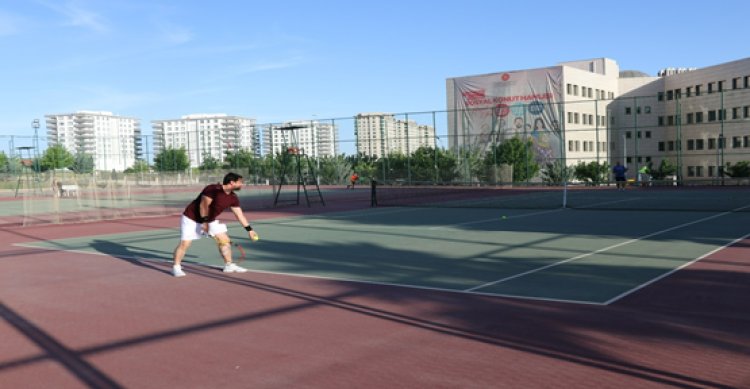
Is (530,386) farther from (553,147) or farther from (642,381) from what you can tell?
(553,147)

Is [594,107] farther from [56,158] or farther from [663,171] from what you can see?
[56,158]

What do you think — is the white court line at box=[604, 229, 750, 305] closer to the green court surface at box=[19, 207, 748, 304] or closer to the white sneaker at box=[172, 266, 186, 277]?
the green court surface at box=[19, 207, 748, 304]

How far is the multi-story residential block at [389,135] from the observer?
38.8 m

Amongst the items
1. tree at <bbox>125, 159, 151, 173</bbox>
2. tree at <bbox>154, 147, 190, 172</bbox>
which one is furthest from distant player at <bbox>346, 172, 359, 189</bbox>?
tree at <bbox>125, 159, 151, 173</bbox>

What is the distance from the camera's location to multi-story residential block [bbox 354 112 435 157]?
38.8 metres

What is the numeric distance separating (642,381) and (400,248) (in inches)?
308

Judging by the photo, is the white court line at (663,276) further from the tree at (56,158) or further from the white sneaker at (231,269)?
the tree at (56,158)

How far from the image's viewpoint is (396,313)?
23.2 ft

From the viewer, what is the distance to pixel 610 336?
5871 mm

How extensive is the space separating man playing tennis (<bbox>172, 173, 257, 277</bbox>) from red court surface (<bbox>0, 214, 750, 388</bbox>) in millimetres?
790

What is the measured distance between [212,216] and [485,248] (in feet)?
16.0

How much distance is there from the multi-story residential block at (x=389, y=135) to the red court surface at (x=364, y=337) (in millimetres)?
29749

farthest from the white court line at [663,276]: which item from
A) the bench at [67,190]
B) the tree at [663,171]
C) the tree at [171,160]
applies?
the tree at [171,160]

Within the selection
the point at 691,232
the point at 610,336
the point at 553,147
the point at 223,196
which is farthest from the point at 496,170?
the point at 553,147
